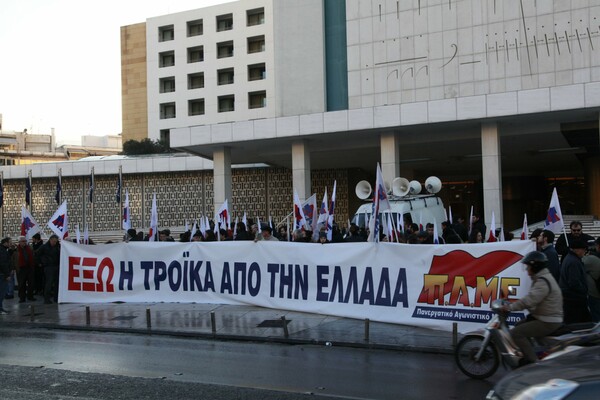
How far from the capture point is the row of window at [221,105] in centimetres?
6781

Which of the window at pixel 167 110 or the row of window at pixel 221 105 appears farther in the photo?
the window at pixel 167 110

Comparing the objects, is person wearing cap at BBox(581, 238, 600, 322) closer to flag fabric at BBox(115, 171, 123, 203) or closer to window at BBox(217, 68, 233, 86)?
flag fabric at BBox(115, 171, 123, 203)

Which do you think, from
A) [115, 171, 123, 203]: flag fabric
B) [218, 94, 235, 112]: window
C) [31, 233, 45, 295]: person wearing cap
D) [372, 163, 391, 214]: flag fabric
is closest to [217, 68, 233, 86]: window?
[218, 94, 235, 112]: window

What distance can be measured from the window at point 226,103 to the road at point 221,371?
5874 cm

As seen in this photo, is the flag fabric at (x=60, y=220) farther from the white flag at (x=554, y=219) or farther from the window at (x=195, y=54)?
the window at (x=195, y=54)

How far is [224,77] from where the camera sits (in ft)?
229

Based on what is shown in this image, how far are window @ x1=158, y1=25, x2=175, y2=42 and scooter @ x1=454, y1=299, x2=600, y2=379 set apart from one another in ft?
226

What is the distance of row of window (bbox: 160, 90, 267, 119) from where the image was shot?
67812mm

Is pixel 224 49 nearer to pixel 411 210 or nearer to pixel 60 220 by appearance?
pixel 411 210

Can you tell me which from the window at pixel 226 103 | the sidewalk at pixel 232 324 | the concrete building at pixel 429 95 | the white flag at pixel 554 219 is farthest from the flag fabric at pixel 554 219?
the window at pixel 226 103

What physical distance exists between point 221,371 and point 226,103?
62.4 meters

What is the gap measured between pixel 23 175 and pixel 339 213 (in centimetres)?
2309

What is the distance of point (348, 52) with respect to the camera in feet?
117

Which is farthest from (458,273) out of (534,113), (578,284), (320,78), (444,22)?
(320,78)
